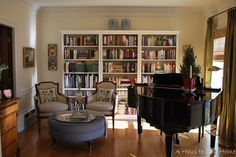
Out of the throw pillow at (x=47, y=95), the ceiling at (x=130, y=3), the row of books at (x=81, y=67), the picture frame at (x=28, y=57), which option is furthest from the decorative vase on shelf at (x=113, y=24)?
the throw pillow at (x=47, y=95)

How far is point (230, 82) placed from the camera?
13.7ft

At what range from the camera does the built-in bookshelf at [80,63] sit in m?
6.00

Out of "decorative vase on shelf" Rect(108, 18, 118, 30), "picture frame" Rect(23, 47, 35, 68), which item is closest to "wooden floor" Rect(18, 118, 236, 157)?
"picture frame" Rect(23, 47, 35, 68)

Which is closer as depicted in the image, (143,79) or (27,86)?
(27,86)

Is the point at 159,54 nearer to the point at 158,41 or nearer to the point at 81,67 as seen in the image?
the point at 158,41

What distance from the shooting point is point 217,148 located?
13.4 ft

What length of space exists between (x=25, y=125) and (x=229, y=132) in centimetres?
414

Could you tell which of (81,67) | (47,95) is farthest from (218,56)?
(47,95)

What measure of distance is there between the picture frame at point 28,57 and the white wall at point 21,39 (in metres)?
0.10

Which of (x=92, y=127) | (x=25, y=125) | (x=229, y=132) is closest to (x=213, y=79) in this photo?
(x=229, y=132)

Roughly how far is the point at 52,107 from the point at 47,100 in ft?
1.39

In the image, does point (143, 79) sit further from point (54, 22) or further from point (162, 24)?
point (54, 22)

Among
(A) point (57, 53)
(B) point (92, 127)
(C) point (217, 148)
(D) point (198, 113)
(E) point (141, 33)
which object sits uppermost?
(E) point (141, 33)

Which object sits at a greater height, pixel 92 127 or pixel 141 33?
pixel 141 33
